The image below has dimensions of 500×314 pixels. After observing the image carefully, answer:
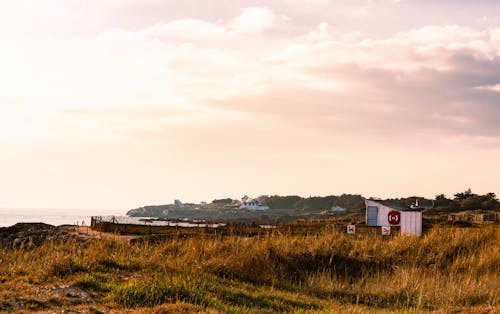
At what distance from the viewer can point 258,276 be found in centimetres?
1625

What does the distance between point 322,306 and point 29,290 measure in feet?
19.1

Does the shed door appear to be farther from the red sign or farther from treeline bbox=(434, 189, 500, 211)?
Answer: treeline bbox=(434, 189, 500, 211)

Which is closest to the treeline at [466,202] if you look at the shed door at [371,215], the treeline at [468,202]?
the treeline at [468,202]

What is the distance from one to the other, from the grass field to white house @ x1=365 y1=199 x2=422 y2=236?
15542 mm

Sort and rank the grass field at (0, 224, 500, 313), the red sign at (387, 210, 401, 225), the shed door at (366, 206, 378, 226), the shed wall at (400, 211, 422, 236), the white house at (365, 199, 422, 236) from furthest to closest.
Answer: the shed door at (366, 206, 378, 226), the red sign at (387, 210, 401, 225), the white house at (365, 199, 422, 236), the shed wall at (400, 211, 422, 236), the grass field at (0, 224, 500, 313)

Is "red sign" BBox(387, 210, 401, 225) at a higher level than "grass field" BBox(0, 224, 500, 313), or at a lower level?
higher

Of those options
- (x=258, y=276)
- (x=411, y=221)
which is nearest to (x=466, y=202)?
(x=411, y=221)

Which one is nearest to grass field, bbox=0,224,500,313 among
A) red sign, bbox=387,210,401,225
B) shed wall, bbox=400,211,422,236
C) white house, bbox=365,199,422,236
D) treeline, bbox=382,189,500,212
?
shed wall, bbox=400,211,422,236

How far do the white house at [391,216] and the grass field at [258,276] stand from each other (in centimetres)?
1554

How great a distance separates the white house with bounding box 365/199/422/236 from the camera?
3834cm

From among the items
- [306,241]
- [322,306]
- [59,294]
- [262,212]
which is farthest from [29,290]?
[262,212]

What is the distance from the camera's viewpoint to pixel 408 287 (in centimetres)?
1526

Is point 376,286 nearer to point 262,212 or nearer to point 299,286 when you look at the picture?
point 299,286

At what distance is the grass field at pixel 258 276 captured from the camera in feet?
36.9
